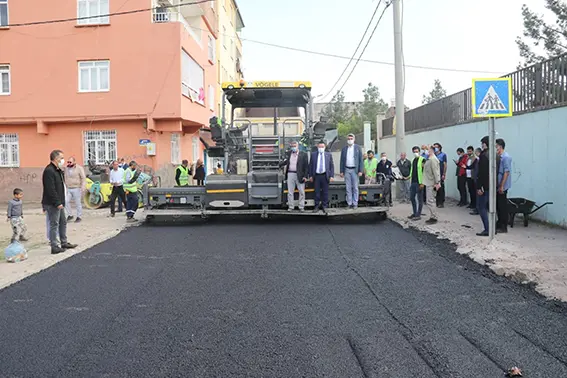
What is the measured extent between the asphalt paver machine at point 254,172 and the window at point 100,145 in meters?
9.23

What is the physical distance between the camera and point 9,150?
21750 mm

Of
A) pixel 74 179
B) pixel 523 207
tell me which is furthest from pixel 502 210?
pixel 74 179

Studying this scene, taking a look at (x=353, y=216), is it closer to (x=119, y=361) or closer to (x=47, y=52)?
(x=119, y=361)

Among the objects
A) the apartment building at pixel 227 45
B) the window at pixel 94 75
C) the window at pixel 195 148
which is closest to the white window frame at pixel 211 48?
the apartment building at pixel 227 45

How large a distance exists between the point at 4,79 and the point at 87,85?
11.2ft

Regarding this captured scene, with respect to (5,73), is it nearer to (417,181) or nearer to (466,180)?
(417,181)

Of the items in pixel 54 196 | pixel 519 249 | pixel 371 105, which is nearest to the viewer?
pixel 519 249

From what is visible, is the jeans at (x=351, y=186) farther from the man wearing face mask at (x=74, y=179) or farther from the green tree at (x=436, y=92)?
the green tree at (x=436, y=92)

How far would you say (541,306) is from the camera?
18.5 ft

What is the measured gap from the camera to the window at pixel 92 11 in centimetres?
2116

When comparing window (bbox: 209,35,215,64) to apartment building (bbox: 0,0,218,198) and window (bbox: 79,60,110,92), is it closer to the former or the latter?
apartment building (bbox: 0,0,218,198)

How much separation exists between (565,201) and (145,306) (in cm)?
813

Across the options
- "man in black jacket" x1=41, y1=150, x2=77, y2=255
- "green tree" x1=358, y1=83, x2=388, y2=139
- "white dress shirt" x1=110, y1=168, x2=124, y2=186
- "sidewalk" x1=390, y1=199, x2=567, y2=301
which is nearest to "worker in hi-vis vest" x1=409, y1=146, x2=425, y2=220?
"sidewalk" x1=390, y1=199, x2=567, y2=301

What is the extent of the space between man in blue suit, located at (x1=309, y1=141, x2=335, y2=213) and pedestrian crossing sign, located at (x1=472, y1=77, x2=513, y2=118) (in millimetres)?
4261
